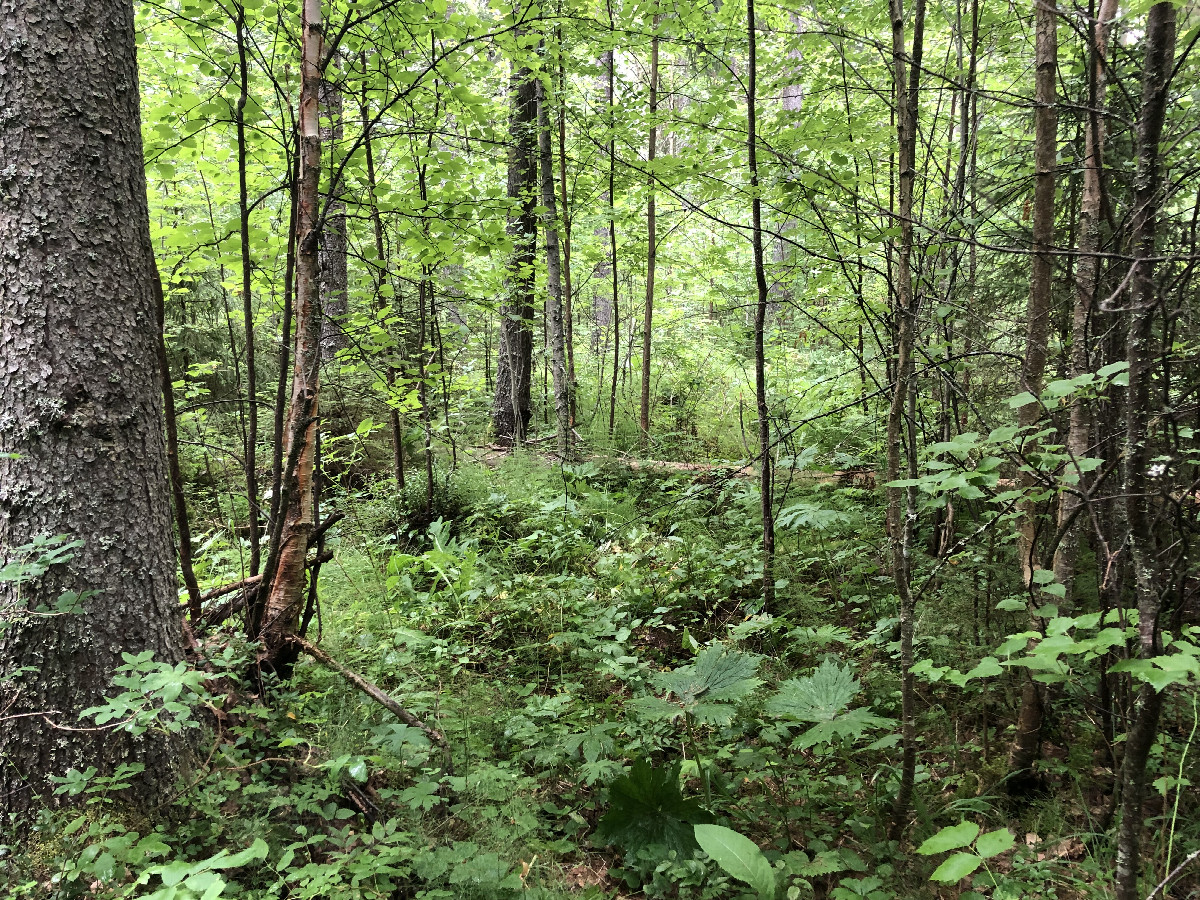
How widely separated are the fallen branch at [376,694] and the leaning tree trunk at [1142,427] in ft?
8.49

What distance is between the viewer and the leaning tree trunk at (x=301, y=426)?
310 cm

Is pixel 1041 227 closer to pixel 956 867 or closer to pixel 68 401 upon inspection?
pixel 956 867

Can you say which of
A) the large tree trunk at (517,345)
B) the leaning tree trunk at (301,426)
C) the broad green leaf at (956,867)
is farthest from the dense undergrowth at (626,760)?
the large tree trunk at (517,345)

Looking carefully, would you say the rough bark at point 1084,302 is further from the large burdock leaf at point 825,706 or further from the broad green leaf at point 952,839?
the broad green leaf at point 952,839

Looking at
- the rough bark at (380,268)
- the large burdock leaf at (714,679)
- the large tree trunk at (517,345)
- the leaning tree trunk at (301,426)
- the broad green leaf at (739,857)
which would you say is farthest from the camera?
the large tree trunk at (517,345)

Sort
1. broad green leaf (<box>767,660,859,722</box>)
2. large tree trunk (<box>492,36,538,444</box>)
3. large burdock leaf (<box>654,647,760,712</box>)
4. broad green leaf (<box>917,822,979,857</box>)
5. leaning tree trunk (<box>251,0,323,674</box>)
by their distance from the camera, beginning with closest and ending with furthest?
broad green leaf (<box>917,822,979,857</box>)
broad green leaf (<box>767,660,859,722</box>)
large burdock leaf (<box>654,647,760,712</box>)
leaning tree trunk (<box>251,0,323,674</box>)
large tree trunk (<box>492,36,538,444</box>)

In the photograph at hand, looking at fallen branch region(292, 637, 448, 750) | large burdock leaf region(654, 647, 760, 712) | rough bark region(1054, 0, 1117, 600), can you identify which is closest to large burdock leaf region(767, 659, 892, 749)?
large burdock leaf region(654, 647, 760, 712)

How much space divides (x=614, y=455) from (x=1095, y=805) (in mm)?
5439

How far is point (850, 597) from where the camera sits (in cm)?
407

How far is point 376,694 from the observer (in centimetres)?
300

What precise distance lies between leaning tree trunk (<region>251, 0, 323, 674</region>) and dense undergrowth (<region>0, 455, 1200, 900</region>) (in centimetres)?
23

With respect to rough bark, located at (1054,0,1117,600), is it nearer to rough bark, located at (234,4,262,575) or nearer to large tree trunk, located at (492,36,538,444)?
rough bark, located at (234,4,262,575)

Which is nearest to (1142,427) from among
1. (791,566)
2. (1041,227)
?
(1041,227)

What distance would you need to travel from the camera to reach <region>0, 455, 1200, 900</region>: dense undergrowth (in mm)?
2143
